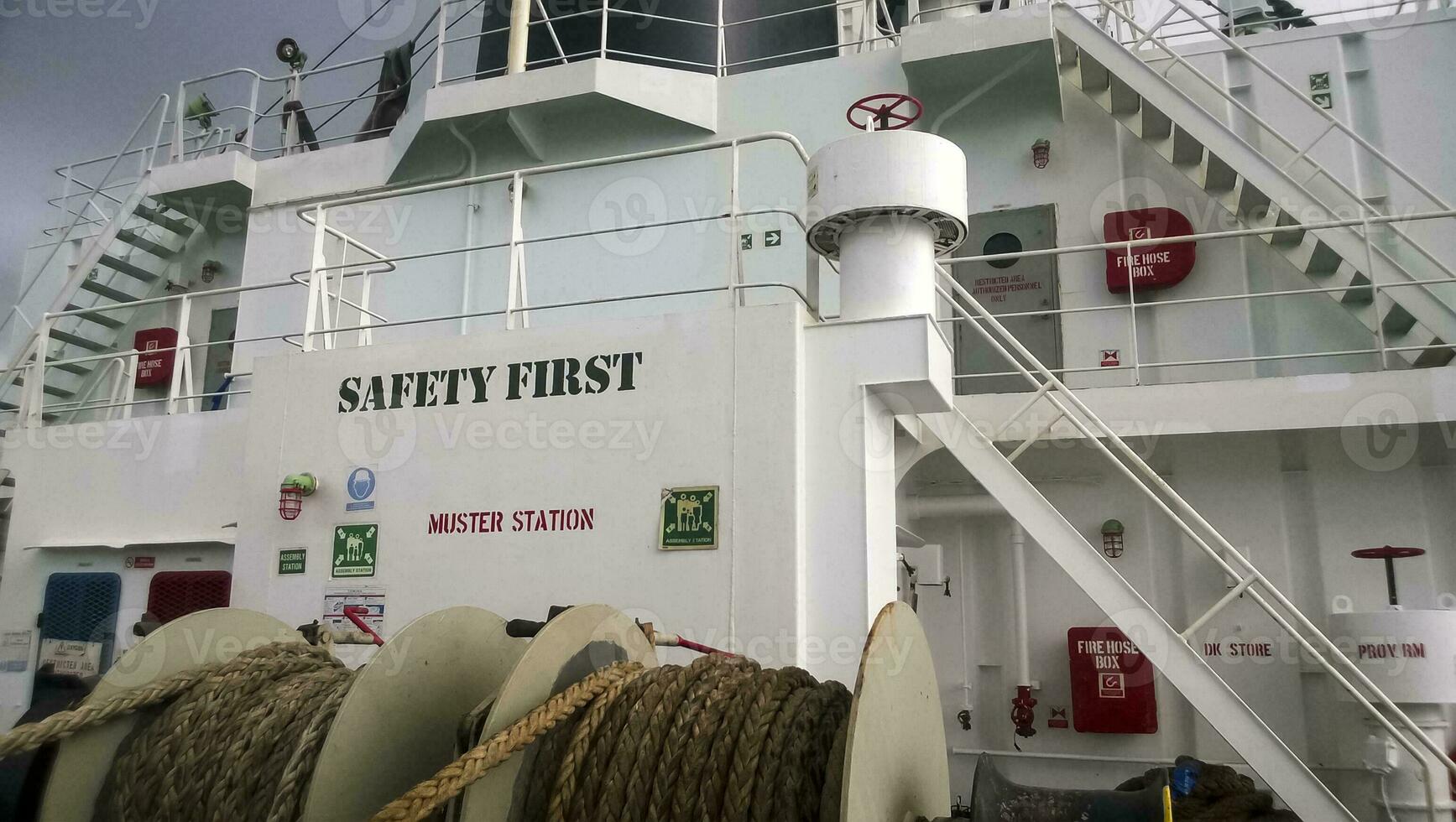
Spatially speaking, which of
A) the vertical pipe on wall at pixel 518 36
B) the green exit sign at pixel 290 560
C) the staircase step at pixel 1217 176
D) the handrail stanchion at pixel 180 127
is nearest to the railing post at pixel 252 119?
the handrail stanchion at pixel 180 127

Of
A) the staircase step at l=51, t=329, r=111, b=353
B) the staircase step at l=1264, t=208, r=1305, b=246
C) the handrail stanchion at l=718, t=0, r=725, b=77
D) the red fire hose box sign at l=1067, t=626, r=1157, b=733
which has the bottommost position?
the red fire hose box sign at l=1067, t=626, r=1157, b=733

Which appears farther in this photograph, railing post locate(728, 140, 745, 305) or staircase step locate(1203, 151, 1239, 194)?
staircase step locate(1203, 151, 1239, 194)

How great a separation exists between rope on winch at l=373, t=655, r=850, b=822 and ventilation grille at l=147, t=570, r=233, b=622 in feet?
13.3

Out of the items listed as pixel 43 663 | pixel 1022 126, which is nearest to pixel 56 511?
pixel 43 663

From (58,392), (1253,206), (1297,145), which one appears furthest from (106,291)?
(1297,145)

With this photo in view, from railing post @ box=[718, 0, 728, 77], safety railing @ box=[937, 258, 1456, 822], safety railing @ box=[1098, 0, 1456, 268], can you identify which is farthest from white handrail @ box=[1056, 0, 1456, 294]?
railing post @ box=[718, 0, 728, 77]

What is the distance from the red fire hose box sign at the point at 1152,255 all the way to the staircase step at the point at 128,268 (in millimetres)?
8338

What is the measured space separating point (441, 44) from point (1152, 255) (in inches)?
211

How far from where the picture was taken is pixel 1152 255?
20.4ft

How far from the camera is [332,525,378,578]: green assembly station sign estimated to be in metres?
4.64

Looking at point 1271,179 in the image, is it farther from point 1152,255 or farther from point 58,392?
point 58,392

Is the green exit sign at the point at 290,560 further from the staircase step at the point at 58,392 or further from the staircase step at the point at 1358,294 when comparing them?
the staircase step at the point at 1358,294

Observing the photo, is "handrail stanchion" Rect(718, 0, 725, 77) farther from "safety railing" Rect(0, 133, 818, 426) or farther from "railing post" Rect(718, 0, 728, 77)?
"safety railing" Rect(0, 133, 818, 426)

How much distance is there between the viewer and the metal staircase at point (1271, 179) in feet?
18.3
